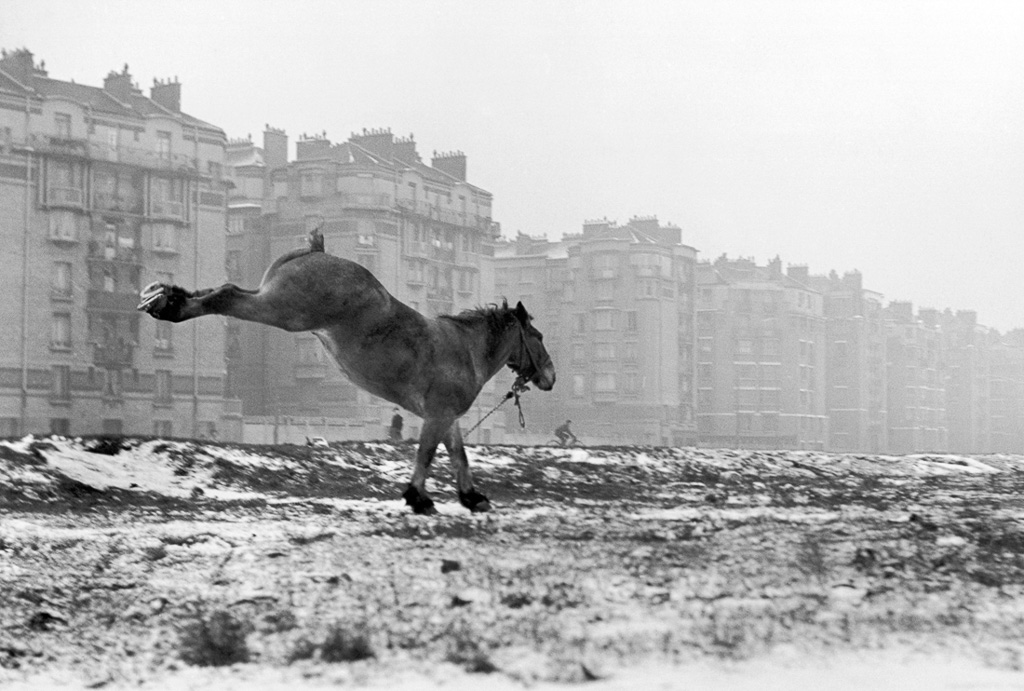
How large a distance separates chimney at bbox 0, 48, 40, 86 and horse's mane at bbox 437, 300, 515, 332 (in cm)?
7457

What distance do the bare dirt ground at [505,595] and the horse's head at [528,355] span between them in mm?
1507

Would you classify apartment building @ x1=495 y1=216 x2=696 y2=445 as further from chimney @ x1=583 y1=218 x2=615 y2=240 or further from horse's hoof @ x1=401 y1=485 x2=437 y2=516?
horse's hoof @ x1=401 y1=485 x2=437 y2=516

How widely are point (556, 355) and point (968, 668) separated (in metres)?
119

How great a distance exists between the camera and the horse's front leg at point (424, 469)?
1296cm

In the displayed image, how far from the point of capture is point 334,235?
97.8 meters

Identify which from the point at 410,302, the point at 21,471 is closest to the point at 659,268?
the point at 410,302

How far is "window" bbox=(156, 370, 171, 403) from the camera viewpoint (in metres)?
82.8

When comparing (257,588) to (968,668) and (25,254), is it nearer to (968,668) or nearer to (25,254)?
(968,668)

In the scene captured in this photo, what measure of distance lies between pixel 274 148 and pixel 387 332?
96.5 meters

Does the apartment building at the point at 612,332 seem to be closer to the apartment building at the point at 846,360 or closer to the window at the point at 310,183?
the window at the point at 310,183

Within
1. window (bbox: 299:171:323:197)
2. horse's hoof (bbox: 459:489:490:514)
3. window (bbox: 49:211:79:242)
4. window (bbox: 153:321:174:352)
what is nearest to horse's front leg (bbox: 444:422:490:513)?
horse's hoof (bbox: 459:489:490:514)

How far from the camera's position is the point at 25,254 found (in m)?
78.0

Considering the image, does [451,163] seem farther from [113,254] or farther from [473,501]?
[473,501]

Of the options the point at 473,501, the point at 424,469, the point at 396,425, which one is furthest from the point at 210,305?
the point at 396,425
